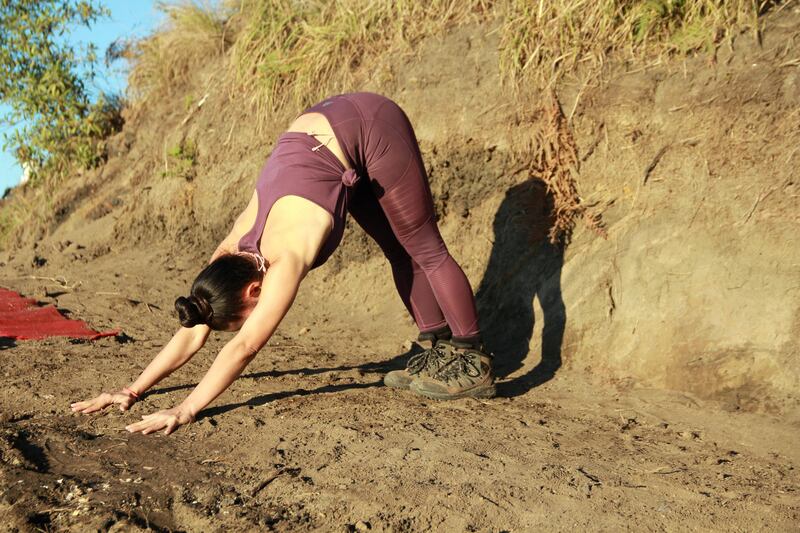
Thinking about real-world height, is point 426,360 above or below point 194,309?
below

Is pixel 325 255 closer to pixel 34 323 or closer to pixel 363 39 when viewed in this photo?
pixel 34 323

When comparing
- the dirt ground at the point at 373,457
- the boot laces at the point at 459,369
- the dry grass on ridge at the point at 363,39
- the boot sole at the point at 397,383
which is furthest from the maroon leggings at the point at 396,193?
the dry grass on ridge at the point at 363,39

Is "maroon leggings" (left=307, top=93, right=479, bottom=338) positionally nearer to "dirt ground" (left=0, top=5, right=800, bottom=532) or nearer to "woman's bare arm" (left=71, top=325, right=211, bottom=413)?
"dirt ground" (left=0, top=5, right=800, bottom=532)

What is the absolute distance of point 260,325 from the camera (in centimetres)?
286

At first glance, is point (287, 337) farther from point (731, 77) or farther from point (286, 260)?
point (731, 77)

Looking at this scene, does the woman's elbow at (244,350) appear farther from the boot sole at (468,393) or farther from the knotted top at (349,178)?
the boot sole at (468,393)

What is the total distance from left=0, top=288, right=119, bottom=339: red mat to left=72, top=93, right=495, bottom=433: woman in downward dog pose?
54.0 inches

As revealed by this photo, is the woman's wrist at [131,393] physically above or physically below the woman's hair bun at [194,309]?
below

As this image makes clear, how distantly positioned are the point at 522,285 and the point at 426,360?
1236 millimetres

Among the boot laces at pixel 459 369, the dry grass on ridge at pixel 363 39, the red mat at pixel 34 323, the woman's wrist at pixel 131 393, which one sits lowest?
the boot laces at pixel 459 369

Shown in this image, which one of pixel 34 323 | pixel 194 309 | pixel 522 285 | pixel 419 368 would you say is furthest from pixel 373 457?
pixel 34 323

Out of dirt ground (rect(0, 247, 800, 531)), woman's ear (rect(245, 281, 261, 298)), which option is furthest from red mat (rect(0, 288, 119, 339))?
woman's ear (rect(245, 281, 261, 298))

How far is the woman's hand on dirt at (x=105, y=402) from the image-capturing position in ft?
10.8

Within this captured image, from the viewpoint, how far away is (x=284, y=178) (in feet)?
10.6
